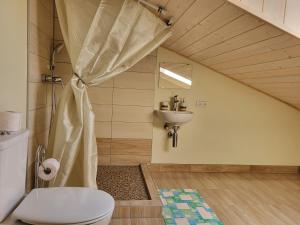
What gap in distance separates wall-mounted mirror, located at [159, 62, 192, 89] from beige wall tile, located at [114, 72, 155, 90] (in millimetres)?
183

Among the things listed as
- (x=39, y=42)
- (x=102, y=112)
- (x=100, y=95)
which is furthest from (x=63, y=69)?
(x=39, y=42)

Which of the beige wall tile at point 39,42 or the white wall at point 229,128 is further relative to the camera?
the white wall at point 229,128

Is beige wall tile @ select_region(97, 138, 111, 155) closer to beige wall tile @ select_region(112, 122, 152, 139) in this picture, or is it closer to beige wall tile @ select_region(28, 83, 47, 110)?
beige wall tile @ select_region(112, 122, 152, 139)

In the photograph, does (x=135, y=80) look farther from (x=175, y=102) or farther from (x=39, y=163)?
(x=39, y=163)

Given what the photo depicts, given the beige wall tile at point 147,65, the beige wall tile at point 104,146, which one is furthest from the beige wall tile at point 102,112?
the beige wall tile at point 147,65

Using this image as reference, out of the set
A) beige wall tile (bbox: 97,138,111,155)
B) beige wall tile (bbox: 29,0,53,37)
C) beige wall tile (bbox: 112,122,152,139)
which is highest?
beige wall tile (bbox: 29,0,53,37)

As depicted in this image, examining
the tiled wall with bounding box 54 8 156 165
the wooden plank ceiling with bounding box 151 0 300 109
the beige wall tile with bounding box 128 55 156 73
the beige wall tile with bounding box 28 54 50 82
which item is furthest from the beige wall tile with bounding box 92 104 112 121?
the wooden plank ceiling with bounding box 151 0 300 109

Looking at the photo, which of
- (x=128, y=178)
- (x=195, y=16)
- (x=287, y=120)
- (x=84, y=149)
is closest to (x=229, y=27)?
(x=195, y=16)

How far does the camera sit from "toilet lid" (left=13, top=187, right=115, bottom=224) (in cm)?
120

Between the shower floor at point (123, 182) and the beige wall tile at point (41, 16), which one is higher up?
the beige wall tile at point (41, 16)

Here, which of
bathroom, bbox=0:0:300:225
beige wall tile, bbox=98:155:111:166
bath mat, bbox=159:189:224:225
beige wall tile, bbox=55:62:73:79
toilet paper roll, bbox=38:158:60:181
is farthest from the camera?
beige wall tile, bbox=98:155:111:166

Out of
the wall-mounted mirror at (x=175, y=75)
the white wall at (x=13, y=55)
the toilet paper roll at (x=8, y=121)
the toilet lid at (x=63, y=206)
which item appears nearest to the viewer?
the toilet lid at (x=63, y=206)

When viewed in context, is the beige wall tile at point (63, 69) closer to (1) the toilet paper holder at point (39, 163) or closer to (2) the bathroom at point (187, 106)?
(2) the bathroom at point (187, 106)

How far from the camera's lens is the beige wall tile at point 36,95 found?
2000 millimetres
